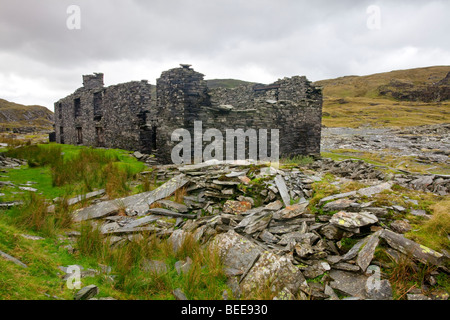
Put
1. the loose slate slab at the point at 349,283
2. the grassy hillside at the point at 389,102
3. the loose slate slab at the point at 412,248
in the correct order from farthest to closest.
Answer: the grassy hillside at the point at 389,102 < the loose slate slab at the point at 412,248 < the loose slate slab at the point at 349,283

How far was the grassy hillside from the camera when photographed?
52406mm

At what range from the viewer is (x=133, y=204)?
22.8 feet

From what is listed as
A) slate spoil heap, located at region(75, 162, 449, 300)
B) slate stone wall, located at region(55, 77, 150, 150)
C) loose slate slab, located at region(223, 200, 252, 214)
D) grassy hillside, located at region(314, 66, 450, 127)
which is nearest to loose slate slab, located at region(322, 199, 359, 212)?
slate spoil heap, located at region(75, 162, 449, 300)

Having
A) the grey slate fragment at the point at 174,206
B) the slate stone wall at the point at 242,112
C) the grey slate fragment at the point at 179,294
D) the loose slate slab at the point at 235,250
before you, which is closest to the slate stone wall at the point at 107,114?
the slate stone wall at the point at 242,112

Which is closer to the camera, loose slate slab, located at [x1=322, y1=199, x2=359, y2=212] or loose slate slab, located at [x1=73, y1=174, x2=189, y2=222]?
loose slate slab, located at [x1=322, y1=199, x2=359, y2=212]

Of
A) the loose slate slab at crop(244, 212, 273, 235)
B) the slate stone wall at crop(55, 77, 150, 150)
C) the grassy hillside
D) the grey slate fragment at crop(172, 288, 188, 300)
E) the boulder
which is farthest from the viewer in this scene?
the grassy hillside

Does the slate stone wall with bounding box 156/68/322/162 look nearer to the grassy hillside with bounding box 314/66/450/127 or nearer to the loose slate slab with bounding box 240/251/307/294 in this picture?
the loose slate slab with bounding box 240/251/307/294

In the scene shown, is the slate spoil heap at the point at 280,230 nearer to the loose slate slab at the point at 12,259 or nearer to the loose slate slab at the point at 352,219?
the loose slate slab at the point at 352,219

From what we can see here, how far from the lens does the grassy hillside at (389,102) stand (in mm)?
52406

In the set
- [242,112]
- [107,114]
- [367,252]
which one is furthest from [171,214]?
[107,114]

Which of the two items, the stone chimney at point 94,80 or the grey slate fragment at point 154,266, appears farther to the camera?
the stone chimney at point 94,80

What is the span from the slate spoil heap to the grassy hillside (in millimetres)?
45674

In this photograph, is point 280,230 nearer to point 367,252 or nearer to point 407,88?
point 367,252

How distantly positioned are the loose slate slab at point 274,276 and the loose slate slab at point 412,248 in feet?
5.07
